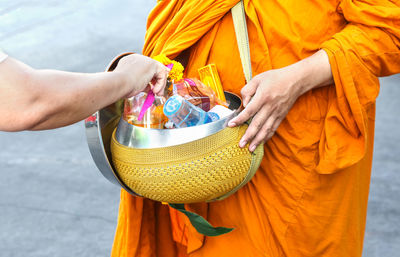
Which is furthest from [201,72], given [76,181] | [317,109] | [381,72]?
[76,181]

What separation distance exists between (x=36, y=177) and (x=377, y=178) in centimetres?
224

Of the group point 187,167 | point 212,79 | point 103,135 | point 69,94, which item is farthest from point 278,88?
point 69,94

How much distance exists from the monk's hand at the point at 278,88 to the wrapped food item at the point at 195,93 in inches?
3.8

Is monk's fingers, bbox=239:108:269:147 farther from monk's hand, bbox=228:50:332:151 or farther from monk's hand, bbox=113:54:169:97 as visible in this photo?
monk's hand, bbox=113:54:169:97

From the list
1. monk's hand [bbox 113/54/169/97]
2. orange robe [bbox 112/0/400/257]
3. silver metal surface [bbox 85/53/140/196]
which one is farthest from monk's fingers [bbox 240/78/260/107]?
silver metal surface [bbox 85/53/140/196]

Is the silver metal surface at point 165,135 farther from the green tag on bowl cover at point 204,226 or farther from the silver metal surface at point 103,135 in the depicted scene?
the green tag on bowl cover at point 204,226

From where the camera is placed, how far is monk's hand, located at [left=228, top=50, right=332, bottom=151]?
4.33 ft

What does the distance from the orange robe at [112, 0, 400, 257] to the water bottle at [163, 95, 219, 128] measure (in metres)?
0.24

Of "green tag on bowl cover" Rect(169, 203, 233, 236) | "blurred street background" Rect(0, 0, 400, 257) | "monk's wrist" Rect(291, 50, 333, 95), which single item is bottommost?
"blurred street background" Rect(0, 0, 400, 257)

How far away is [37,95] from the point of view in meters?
0.93

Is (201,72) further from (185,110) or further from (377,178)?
(377,178)

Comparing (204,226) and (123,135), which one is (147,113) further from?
(204,226)

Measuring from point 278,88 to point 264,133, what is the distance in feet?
0.42

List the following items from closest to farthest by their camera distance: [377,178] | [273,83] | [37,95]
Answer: [37,95], [273,83], [377,178]
